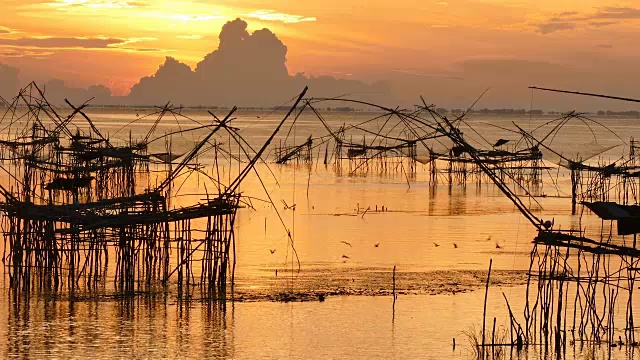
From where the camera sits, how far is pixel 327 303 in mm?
10352

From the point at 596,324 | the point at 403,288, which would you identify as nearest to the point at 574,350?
the point at 596,324

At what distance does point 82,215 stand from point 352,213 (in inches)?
349

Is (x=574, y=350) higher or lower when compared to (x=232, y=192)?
lower

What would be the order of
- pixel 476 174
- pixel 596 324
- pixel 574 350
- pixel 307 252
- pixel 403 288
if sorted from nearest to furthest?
pixel 574 350, pixel 596 324, pixel 403 288, pixel 307 252, pixel 476 174

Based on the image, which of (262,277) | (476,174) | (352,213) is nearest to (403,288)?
(262,277)

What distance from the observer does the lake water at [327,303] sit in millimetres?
8695

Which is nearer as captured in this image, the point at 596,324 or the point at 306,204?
the point at 596,324

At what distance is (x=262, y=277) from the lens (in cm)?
1174

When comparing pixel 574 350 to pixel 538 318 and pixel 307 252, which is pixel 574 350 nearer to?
pixel 538 318

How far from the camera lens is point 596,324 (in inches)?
364

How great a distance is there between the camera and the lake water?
870cm

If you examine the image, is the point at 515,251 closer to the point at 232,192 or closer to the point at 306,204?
the point at 232,192

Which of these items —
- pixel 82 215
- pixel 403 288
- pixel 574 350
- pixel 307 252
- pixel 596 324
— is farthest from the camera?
pixel 307 252

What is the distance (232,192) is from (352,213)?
326 inches
